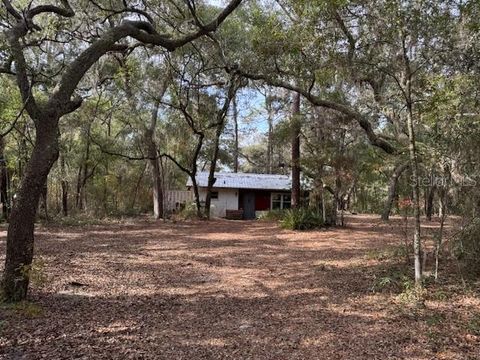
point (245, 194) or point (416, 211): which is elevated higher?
point (245, 194)

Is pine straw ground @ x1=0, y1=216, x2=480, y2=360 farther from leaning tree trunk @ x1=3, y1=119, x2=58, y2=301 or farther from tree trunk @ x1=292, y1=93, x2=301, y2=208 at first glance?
tree trunk @ x1=292, y1=93, x2=301, y2=208

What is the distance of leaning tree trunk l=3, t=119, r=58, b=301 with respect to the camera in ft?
16.5

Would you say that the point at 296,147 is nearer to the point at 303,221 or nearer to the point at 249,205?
the point at 303,221

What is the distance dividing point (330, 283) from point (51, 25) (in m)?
6.48

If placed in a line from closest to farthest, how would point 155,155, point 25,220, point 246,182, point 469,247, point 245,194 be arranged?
1. point 25,220
2. point 469,247
3. point 155,155
4. point 246,182
5. point 245,194

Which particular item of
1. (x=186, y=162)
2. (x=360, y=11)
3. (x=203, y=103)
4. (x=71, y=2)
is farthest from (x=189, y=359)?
(x=186, y=162)

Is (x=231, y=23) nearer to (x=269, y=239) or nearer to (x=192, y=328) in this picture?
(x=269, y=239)

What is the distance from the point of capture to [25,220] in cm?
505

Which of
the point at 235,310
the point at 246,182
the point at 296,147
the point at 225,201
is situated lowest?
the point at 235,310

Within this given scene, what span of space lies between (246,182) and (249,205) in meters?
1.57

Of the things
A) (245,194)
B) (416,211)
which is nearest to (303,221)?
(416,211)

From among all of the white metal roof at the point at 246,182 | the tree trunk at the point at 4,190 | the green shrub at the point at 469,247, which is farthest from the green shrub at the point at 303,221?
the white metal roof at the point at 246,182

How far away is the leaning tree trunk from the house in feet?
70.8

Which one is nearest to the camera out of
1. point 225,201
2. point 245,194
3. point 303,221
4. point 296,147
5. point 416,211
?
point 416,211
